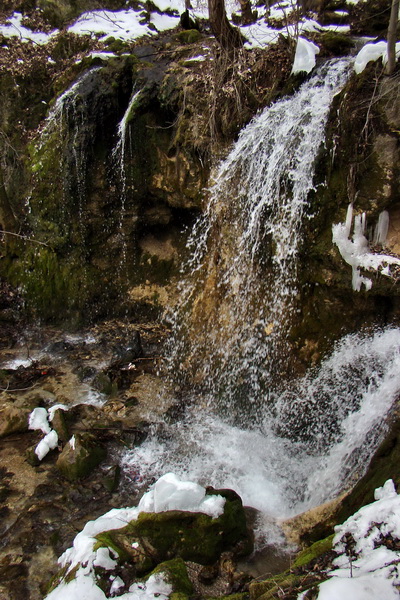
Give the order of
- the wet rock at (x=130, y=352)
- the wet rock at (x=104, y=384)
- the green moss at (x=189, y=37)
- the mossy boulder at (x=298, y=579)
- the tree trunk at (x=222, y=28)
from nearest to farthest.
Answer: the mossy boulder at (x=298, y=579), the tree trunk at (x=222, y=28), the wet rock at (x=104, y=384), the wet rock at (x=130, y=352), the green moss at (x=189, y=37)

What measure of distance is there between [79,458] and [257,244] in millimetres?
3409

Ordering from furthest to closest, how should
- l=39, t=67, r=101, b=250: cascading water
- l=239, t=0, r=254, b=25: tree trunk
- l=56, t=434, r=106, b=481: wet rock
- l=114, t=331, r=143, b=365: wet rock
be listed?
l=239, t=0, r=254, b=25: tree trunk
l=39, t=67, r=101, b=250: cascading water
l=114, t=331, r=143, b=365: wet rock
l=56, t=434, r=106, b=481: wet rock

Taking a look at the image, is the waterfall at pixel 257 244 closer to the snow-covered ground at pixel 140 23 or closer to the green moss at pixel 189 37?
the snow-covered ground at pixel 140 23

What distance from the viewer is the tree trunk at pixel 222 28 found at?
5754 millimetres

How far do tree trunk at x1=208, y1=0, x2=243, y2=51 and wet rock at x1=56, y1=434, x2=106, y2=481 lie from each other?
19.3 ft

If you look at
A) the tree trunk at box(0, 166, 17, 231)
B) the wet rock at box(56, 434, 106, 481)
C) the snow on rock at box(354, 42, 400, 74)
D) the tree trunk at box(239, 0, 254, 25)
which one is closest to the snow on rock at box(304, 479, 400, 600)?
the wet rock at box(56, 434, 106, 481)

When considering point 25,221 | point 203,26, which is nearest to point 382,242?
point 25,221

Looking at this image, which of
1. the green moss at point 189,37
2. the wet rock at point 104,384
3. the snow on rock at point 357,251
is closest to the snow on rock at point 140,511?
the wet rock at point 104,384

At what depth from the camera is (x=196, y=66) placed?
6.25m

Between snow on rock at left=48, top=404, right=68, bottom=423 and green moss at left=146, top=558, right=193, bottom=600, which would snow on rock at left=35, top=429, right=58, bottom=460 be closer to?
snow on rock at left=48, top=404, right=68, bottom=423

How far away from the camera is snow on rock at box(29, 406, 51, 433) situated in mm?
5000

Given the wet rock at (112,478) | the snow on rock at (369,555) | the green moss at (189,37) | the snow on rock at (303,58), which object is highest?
the green moss at (189,37)

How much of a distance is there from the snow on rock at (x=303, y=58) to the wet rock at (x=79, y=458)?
540 cm

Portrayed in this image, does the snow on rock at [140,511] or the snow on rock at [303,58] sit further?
the snow on rock at [303,58]
